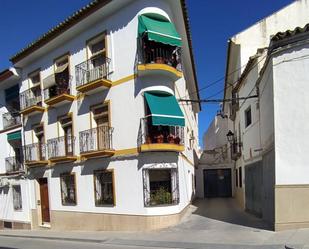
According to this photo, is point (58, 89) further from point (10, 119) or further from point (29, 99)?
point (10, 119)

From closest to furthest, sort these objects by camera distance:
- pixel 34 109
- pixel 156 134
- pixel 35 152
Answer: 1. pixel 156 134
2. pixel 34 109
3. pixel 35 152

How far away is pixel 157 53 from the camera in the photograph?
1307 cm

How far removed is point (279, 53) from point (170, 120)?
4.83 m

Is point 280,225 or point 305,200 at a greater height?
point 305,200

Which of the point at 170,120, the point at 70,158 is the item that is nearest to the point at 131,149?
the point at 170,120

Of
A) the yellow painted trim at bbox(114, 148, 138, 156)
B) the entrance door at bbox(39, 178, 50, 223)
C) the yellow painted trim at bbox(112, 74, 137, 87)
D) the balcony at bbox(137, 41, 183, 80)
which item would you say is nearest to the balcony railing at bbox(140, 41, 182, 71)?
the balcony at bbox(137, 41, 183, 80)

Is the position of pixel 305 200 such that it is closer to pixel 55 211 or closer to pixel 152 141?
pixel 152 141

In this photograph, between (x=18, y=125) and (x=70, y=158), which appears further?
(x=18, y=125)

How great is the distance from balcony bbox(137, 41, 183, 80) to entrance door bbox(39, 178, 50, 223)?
986 cm

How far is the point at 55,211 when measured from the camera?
16.7m

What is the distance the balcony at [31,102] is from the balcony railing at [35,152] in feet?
6.42

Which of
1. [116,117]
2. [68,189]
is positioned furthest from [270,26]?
[68,189]

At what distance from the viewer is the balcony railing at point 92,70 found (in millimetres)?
14078

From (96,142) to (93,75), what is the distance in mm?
3167
